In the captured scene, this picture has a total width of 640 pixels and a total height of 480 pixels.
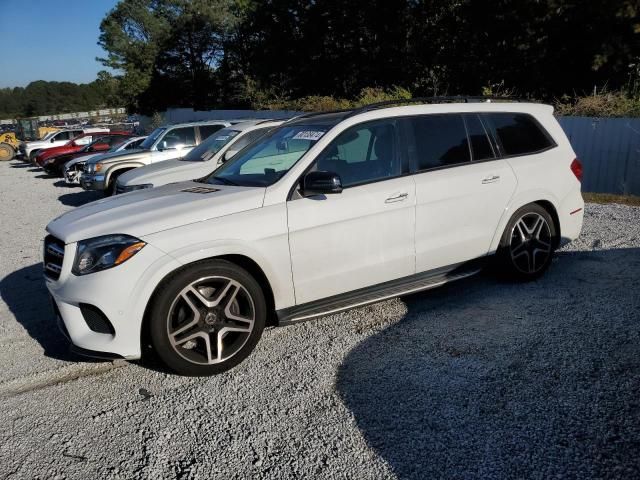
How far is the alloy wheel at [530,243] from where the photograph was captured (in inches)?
197

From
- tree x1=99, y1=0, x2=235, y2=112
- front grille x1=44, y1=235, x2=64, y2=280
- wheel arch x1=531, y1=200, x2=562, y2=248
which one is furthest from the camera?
tree x1=99, y1=0, x2=235, y2=112

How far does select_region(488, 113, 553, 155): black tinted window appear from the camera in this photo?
498 centimetres

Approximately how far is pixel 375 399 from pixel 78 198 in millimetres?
12311

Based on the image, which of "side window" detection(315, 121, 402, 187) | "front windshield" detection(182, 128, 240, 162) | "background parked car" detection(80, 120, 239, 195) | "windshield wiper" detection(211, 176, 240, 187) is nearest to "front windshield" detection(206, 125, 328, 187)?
"windshield wiper" detection(211, 176, 240, 187)

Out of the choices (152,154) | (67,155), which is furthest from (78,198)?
(67,155)

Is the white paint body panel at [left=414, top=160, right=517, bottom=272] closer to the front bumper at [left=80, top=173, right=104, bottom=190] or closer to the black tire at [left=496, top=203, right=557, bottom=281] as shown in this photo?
the black tire at [left=496, top=203, right=557, bottom=281]

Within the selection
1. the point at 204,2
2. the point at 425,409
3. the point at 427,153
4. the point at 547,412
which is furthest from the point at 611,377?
Answer: the point at 204,2

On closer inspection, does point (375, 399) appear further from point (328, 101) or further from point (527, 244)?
point (328, 101)

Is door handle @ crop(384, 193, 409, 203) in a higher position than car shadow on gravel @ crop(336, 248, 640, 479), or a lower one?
higher

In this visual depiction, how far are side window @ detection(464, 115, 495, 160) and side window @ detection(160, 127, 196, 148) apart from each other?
8833 mm

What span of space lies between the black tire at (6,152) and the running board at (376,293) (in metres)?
32.2

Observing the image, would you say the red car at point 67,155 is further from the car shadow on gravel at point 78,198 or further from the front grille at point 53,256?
the front grille at point 53,256

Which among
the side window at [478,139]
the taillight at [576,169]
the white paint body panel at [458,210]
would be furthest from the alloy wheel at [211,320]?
the taillight at [576,169]

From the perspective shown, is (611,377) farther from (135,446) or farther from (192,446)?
(135,446)
